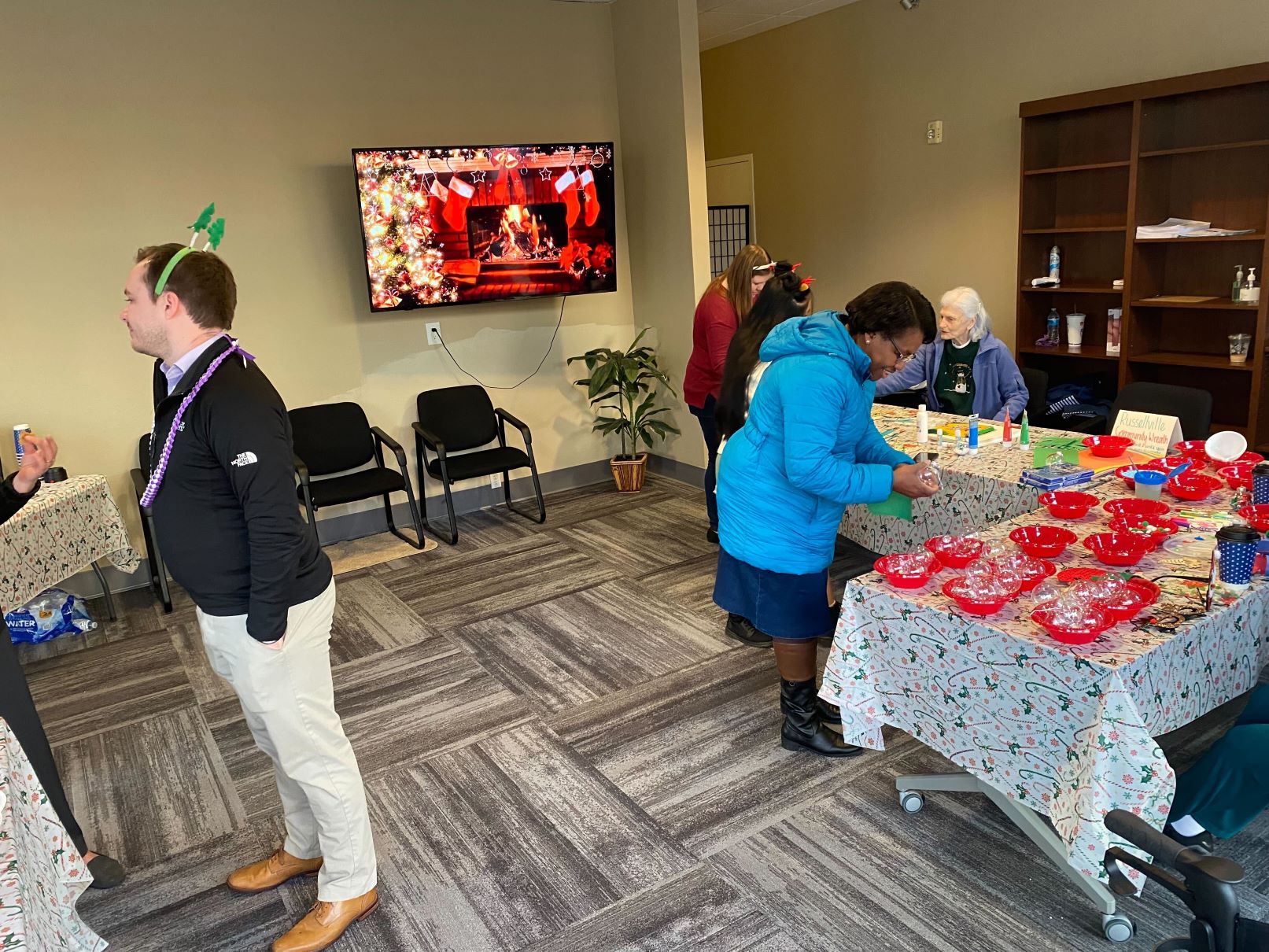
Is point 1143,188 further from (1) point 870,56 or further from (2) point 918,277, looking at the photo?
(1) point 870,56

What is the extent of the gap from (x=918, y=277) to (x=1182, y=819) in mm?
4498

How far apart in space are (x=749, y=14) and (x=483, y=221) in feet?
8.10

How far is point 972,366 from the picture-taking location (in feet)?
14.0

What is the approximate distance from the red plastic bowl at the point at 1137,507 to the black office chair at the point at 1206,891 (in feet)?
5.50

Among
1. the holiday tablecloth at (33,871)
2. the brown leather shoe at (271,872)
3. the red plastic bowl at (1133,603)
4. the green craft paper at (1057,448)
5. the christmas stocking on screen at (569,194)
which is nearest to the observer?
the holiday tablecloth at (33,871)

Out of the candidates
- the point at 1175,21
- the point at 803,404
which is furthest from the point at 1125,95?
the point at 803,404

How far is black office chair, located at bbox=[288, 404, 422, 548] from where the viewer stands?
479 cm

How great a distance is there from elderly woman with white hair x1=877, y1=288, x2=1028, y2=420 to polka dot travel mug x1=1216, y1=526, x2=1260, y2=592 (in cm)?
197

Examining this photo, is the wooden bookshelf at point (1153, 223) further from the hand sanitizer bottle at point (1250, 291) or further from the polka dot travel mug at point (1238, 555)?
the polka dot travel mug at point (1238, 555)

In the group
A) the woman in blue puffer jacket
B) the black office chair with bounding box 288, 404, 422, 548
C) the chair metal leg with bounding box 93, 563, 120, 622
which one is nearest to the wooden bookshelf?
the woman in blue puffer jacket

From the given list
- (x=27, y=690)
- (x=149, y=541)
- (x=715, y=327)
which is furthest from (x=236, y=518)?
(x=149, y=541)

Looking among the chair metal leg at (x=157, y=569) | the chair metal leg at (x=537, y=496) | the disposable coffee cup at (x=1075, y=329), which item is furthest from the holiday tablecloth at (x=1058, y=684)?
the chair metal leg at (x=157, y=569)

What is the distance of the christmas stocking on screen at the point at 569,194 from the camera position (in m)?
5.27

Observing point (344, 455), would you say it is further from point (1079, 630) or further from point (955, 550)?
point (1079, 630)
